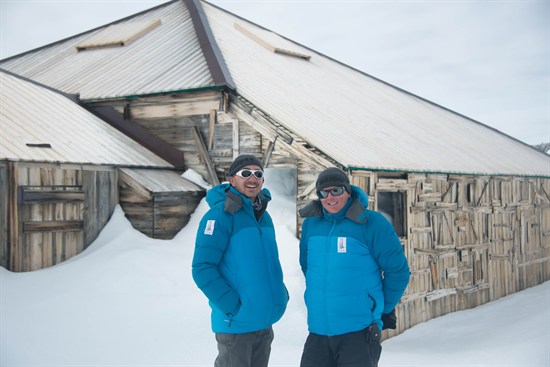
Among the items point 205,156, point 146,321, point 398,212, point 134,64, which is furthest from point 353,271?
point 134,64

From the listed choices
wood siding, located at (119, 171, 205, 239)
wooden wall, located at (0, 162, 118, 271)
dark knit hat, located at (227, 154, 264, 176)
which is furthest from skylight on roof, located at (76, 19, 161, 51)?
dark knit hat, located at (227, 154, 264, 176)

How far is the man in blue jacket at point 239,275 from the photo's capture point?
10.6ft

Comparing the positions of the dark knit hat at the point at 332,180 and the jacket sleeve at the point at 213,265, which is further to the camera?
the dark knit hat at the point at 332,180

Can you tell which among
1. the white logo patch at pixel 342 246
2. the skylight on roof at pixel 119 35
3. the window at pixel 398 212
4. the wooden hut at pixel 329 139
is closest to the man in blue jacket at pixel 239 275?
the white logo patch at pixel 342 246

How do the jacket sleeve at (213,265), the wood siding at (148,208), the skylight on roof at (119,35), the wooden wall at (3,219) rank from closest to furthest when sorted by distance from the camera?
the jacket sleeve at (213,265) → the wooden wall at (3,219) → the wood siding at (148,208) → the skylight on roof at (119,35)

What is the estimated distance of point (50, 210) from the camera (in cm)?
774

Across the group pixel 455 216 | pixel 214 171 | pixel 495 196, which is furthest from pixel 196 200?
pixel 495 196

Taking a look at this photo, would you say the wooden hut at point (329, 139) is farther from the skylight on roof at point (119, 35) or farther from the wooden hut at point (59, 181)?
the wooden hut at point (59, 181)

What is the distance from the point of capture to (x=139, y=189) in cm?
883

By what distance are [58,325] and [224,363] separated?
3.72m

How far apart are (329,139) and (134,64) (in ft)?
20.9

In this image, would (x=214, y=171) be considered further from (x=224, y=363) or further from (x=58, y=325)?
(x=224, y=363)

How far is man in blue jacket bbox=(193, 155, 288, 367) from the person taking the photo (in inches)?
127

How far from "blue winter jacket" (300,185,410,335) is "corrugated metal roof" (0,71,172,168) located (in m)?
5.73
